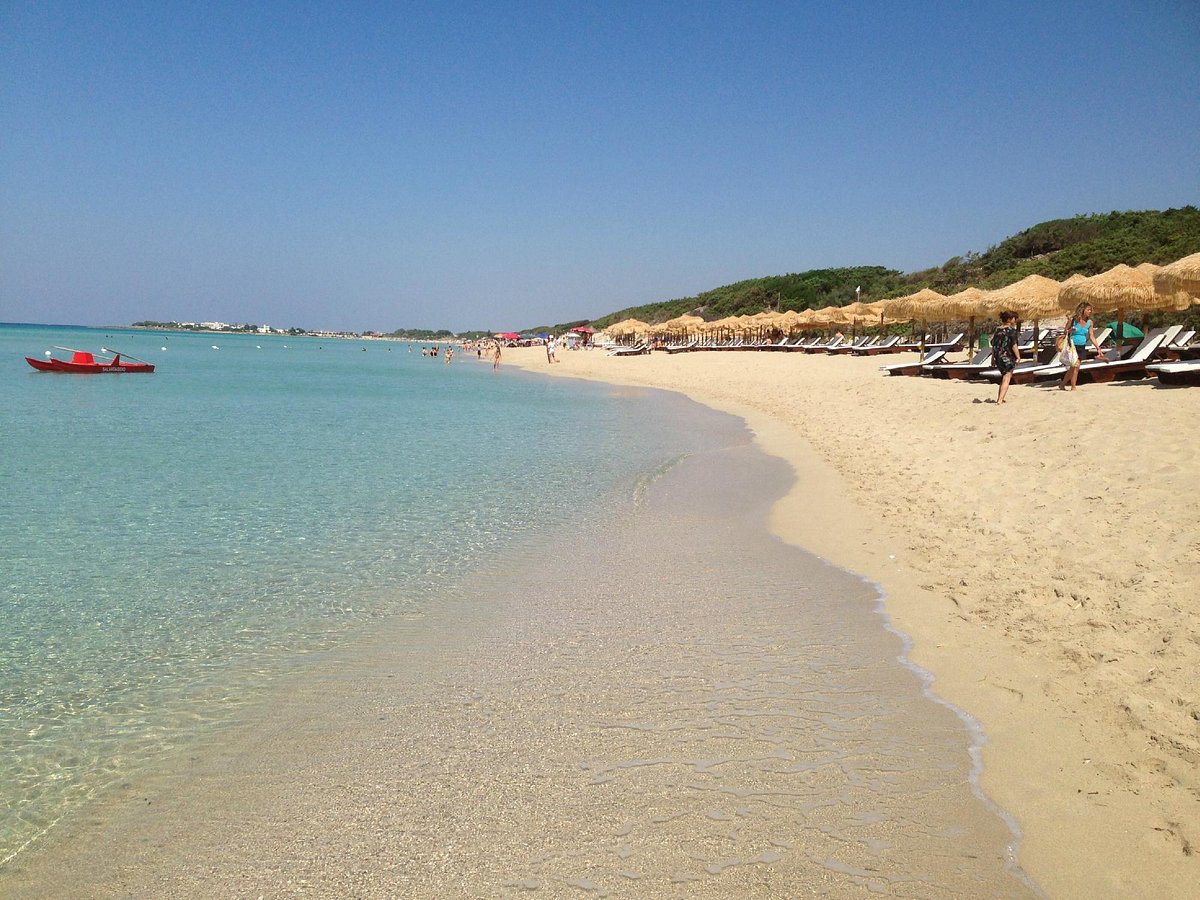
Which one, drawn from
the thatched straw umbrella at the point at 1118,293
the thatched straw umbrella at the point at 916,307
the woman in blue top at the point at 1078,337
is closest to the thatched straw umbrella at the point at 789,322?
the thatched straw umbrella at the point at 916,307

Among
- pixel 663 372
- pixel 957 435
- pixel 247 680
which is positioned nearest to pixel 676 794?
pixel 247 680

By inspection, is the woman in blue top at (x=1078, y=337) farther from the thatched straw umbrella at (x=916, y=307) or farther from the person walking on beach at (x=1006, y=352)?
the thatched straw umbrella at (x=916, y=307)

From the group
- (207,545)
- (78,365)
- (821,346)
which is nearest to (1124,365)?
(207,545)

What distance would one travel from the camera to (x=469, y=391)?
27.4 m

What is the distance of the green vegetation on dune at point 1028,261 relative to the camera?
123ft

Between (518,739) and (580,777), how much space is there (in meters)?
0.43

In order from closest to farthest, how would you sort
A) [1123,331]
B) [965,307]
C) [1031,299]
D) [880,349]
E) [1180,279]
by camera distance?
[1180,279] → [1123,331] → [1031,299] → [965,307] → [880,349]

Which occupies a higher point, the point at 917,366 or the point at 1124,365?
the point at 1124,365

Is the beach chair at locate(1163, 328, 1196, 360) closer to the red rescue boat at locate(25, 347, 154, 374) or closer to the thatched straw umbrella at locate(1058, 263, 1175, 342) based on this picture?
the thatched straw umbrella at locate(1058, 263, 1175, 342)

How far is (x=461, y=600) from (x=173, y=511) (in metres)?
4.15

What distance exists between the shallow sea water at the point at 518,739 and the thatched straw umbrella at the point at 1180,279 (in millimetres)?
9582

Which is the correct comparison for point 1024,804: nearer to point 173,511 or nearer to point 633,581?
point 633,581

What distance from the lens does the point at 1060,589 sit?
181 inches

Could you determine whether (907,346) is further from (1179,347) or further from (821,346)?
(1179,347)
